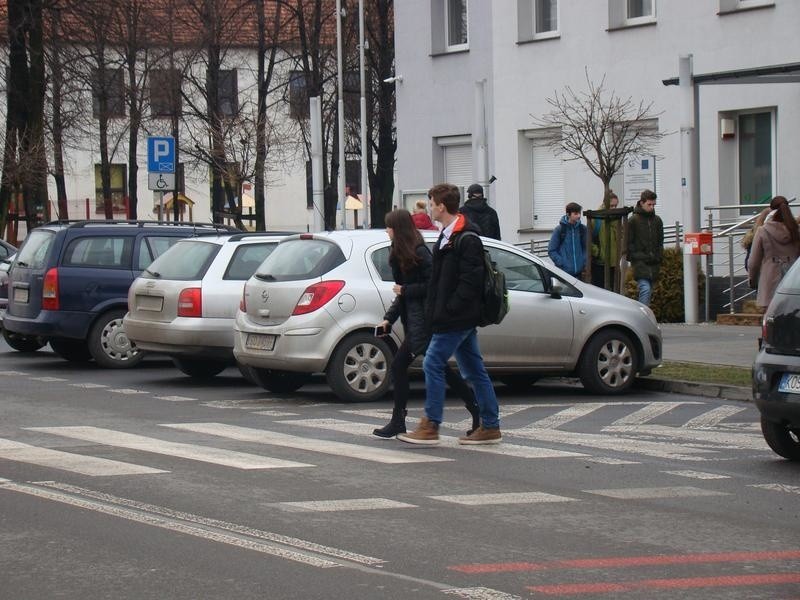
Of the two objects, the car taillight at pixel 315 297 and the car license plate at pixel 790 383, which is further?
the car taillight at pixel 315 297

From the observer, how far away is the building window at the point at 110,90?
44500mm

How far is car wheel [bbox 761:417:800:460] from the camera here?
34.3 feet

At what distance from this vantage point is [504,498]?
881 centimetres

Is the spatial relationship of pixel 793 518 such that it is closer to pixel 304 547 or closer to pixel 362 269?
pixel 304 547

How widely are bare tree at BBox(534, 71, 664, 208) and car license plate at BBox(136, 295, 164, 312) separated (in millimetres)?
11146

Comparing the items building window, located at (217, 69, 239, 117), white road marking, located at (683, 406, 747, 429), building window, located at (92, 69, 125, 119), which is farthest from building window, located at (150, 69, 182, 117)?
white road marking, located at (683, 406, 747, 429)

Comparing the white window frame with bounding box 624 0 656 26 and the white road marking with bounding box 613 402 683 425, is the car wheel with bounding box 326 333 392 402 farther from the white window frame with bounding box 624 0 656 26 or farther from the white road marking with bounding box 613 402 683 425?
the white window frame with bounding box 624 0 656 26

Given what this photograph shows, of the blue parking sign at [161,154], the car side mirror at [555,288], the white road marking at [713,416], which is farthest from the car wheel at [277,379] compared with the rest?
the blue parking sign at [161,154]

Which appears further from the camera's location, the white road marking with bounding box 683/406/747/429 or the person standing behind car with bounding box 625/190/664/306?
the person standing behind car with bounding box 625/190/664/306

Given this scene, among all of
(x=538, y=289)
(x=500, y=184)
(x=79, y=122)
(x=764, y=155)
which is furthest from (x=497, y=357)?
(x=79, y=122)

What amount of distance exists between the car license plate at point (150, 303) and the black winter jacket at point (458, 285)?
19.5ft

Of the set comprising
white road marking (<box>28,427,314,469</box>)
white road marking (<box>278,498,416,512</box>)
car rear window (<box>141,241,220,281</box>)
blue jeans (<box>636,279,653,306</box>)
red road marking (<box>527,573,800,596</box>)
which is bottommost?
red road marking (<box>527,573,800,596</box>)

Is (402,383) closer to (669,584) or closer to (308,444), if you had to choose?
(308,444)

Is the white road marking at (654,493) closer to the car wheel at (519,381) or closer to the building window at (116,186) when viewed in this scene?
the car wheel at (519,381)
